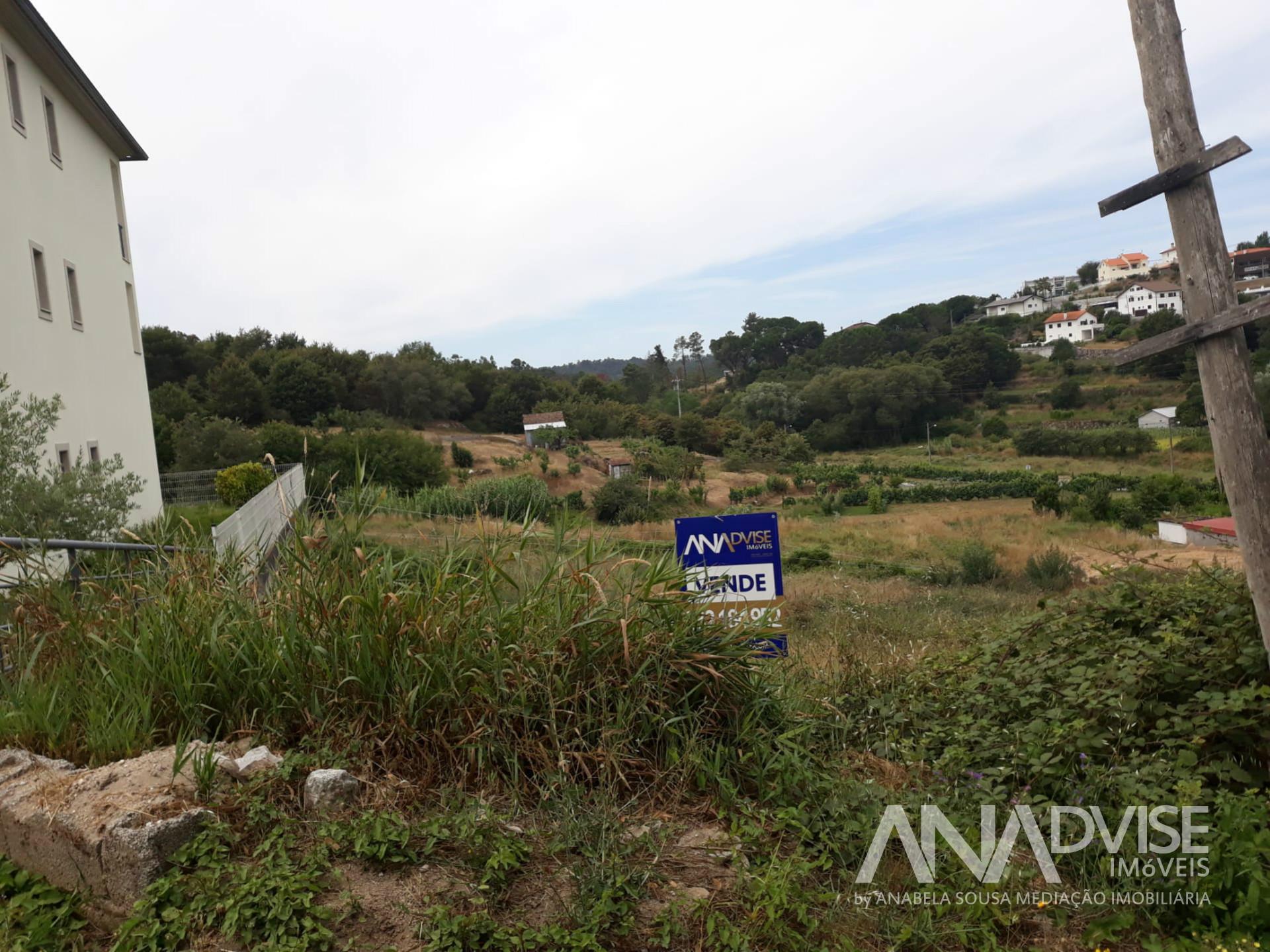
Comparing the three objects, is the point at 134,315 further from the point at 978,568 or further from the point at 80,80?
the point at 978,568

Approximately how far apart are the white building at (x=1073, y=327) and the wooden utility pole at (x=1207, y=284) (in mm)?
109419

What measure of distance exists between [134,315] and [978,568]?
22.7 metres

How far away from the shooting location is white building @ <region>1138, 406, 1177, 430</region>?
62.6m

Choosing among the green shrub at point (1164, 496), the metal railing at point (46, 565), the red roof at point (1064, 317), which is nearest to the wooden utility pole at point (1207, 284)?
the metal railing at point (46, 565)

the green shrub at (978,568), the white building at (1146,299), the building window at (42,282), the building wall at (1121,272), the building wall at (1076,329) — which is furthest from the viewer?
the building wall at (1121,272)

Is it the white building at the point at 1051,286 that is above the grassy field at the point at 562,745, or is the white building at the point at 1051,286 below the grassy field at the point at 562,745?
above

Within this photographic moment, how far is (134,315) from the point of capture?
2216 centimetres

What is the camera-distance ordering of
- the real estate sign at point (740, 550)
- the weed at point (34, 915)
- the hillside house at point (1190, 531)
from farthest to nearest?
the hillside house at point (1190, 531), the real estate sign at point (740, 550), the weed at point (34, 915)

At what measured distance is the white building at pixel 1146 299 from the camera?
10688 cm

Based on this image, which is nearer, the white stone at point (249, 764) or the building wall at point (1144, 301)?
the white stone at point (249, 764)

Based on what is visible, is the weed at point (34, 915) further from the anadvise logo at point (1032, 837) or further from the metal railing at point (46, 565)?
the anadvise logo at point (1032, 837)

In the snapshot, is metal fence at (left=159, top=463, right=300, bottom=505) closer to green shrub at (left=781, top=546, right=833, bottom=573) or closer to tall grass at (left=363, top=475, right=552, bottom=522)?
green shrub at (left=781, top=546, right=833, bottom=573)

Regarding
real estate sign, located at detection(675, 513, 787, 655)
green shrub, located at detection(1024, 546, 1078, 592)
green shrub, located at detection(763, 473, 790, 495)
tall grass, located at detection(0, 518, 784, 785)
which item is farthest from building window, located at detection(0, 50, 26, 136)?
green shrub, located at detection(763, 473, 790, 495)

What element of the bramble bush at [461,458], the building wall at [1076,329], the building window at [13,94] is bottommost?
the bramble bush at [461,458]
